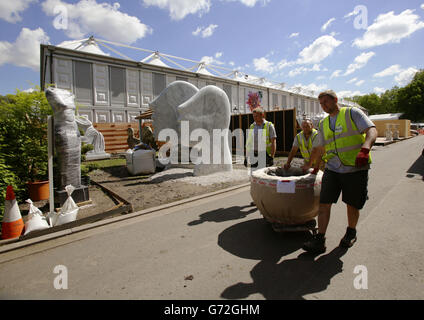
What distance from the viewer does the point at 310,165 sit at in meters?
3.45

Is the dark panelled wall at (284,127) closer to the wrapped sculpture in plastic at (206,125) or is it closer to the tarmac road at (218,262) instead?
the wrapped sculpture in plastic at (206,125)

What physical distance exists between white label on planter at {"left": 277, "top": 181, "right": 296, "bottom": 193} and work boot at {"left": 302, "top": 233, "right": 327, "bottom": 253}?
0.63 m

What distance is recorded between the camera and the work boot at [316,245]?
9.12 feet

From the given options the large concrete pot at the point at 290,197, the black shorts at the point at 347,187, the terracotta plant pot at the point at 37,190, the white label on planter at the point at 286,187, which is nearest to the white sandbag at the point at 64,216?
the terracotta plant pot at the point at 37,190

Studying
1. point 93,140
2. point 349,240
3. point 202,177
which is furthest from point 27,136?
point 93,140

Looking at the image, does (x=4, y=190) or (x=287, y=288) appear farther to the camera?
(x=4, y=190)

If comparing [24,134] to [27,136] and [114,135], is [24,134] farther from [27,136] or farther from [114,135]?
[114,135]

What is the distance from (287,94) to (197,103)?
31292 mm

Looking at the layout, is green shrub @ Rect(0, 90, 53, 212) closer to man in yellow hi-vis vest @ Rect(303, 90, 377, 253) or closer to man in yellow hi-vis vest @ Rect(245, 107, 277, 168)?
man in yellow hi-vis vest @ Rect(245, 107, 277, 168)

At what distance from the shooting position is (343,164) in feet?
9.21

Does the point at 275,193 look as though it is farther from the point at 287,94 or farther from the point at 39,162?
the point at 287,94

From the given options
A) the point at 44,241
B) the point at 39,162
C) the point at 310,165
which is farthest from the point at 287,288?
the point at 39,162

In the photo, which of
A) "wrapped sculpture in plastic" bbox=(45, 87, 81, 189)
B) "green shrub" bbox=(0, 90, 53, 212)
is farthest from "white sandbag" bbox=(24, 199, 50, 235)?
"green shrub" bbox=(0, 90, 53, 212)

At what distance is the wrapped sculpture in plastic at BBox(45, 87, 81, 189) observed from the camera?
16.1ft
